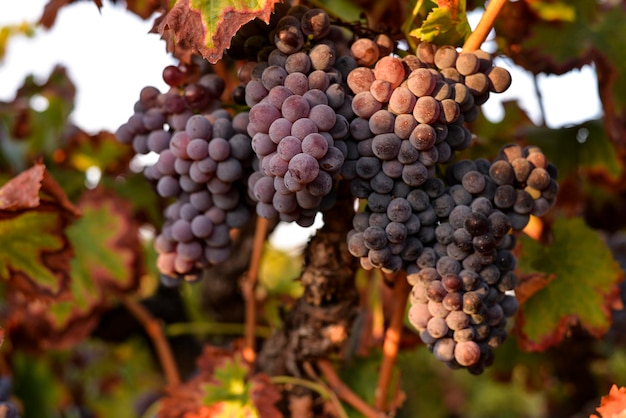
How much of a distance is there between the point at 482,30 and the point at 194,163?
0.34 meters

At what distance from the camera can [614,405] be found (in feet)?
1.91

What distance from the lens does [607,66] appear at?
3.70 ft

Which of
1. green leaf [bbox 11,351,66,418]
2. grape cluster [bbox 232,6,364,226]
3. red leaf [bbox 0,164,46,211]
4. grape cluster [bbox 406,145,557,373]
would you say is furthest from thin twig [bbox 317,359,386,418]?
green leaf [bbox 11,351,66,418]

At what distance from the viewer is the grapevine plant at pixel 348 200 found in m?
0.62

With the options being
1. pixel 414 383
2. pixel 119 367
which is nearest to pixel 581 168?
pixel 414 383

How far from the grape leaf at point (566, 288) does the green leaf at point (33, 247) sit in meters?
0.64

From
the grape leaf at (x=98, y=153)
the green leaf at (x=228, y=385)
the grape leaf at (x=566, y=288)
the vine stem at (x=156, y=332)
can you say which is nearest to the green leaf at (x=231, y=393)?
the green leaf at (x=228, y=385)

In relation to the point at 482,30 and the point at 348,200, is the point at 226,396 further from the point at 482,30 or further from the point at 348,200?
the point at 482,30

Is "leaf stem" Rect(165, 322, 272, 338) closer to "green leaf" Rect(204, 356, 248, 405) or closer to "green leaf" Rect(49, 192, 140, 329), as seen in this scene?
"green leaf" Rect(49, 192, 140, 329)

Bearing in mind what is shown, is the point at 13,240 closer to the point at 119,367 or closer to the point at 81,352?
the point at 81,352

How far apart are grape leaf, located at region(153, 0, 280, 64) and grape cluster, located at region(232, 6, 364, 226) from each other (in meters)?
0.04

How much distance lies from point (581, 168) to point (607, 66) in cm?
21

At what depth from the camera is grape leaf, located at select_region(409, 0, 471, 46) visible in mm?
655

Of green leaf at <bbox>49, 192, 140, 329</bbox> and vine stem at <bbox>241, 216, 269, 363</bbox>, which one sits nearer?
vine stem at <bbox>241, 216, 269, 363</bbox>
